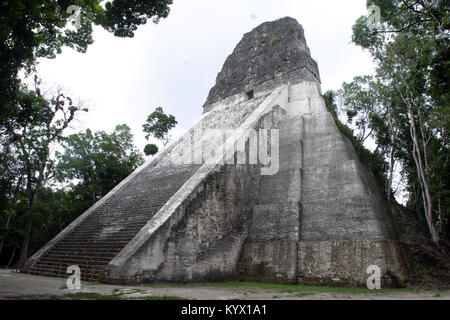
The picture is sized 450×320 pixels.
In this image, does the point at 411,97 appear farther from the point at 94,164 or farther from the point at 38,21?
the point at 94,164

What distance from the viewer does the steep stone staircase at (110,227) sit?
734cm

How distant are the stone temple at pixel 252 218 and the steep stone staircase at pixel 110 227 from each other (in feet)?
0.14

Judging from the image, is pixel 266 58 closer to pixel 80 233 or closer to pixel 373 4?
pixel 373 4

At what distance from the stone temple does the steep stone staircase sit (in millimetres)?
42

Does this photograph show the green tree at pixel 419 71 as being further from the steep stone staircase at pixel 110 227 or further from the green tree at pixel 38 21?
the steep stone staircase at pixel 110 227

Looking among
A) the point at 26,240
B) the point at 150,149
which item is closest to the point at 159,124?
the point at 150,149

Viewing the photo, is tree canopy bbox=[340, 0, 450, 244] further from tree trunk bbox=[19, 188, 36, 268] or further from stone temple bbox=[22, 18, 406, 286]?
tree trunk bbox=[19, 188, 36, 268]

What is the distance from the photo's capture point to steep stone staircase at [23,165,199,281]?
24.1 feet

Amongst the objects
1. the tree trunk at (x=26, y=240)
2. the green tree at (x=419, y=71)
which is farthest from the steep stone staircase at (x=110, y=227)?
the green tree at (x=419, y=71)

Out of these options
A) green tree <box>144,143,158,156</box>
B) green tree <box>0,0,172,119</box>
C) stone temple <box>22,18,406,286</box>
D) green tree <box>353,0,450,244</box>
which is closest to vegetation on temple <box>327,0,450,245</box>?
green tree <box>353,0,450,244</box>

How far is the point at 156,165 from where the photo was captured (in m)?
12.6

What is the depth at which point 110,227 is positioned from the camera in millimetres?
8594

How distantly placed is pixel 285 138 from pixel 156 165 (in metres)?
5.35

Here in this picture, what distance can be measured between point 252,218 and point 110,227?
4.01 m
